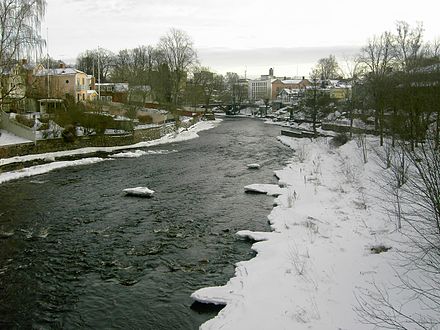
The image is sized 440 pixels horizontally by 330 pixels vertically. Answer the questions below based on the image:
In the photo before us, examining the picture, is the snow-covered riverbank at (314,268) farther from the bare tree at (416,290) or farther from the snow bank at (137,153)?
the snow bank at (137,153)

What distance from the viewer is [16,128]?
1089 inches

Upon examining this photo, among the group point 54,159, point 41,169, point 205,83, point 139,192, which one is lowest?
point 139,192

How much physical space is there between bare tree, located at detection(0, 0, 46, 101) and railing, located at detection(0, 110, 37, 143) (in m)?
2.99

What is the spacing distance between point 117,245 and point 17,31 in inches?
723

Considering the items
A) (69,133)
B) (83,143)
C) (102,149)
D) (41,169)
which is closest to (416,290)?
(41,169)

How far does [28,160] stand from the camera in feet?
80.3

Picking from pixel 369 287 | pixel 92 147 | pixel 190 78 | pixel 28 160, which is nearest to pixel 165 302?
pixel 369 287

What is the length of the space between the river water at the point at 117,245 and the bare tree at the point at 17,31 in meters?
8.21

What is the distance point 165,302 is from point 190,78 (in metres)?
76.5

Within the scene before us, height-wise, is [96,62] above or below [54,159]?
above

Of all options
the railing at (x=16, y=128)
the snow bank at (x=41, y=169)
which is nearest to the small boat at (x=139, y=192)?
the snow bank at (x=41, y=169)

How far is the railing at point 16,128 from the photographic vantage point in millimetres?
26984

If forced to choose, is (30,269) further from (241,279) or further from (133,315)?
(241,279)

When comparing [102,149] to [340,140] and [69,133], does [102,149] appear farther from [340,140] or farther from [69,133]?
[340,140]
